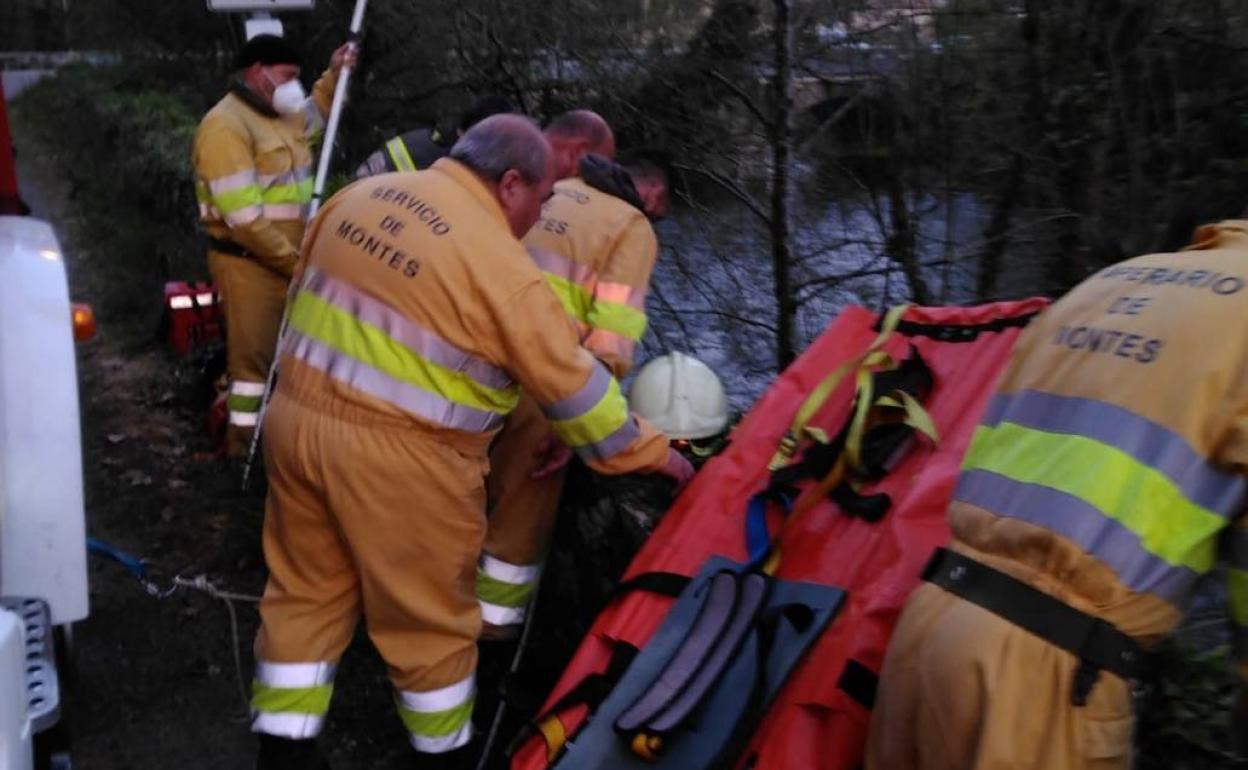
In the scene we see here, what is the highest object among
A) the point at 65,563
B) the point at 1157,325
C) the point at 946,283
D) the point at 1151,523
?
the point at 1157,325

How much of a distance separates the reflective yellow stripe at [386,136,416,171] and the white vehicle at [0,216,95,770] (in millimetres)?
1563

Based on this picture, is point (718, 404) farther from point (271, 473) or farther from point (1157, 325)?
point (1157, 325)

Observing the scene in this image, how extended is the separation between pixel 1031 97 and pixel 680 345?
180 centimetres

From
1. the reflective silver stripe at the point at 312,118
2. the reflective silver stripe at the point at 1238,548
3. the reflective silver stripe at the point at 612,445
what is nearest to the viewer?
the reflective silver stripe at the point at 1238,548

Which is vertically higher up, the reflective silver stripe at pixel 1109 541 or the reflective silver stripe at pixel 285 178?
the reflective silver stripe at pixel 1109 541

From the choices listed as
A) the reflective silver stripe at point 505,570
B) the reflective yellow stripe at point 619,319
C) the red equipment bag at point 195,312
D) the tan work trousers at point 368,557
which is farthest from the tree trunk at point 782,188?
the red equipment bag at point 195,312

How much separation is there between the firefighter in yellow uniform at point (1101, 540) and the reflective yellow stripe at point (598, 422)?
1.05 meters

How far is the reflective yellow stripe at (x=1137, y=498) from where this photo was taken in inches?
74.1

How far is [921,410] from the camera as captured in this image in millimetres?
2857

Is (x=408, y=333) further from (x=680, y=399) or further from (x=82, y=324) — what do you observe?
(x=82, y=324)

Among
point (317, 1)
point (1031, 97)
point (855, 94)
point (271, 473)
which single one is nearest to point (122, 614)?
point (271, 473)

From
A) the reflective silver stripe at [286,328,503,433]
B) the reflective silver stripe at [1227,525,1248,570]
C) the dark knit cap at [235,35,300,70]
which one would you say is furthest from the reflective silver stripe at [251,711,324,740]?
the dark knit cap at [235,35,300,70]

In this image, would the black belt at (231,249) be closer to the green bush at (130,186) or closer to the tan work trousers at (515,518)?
the tan work trousers at (515,518)

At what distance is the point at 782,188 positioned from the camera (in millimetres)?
4441
